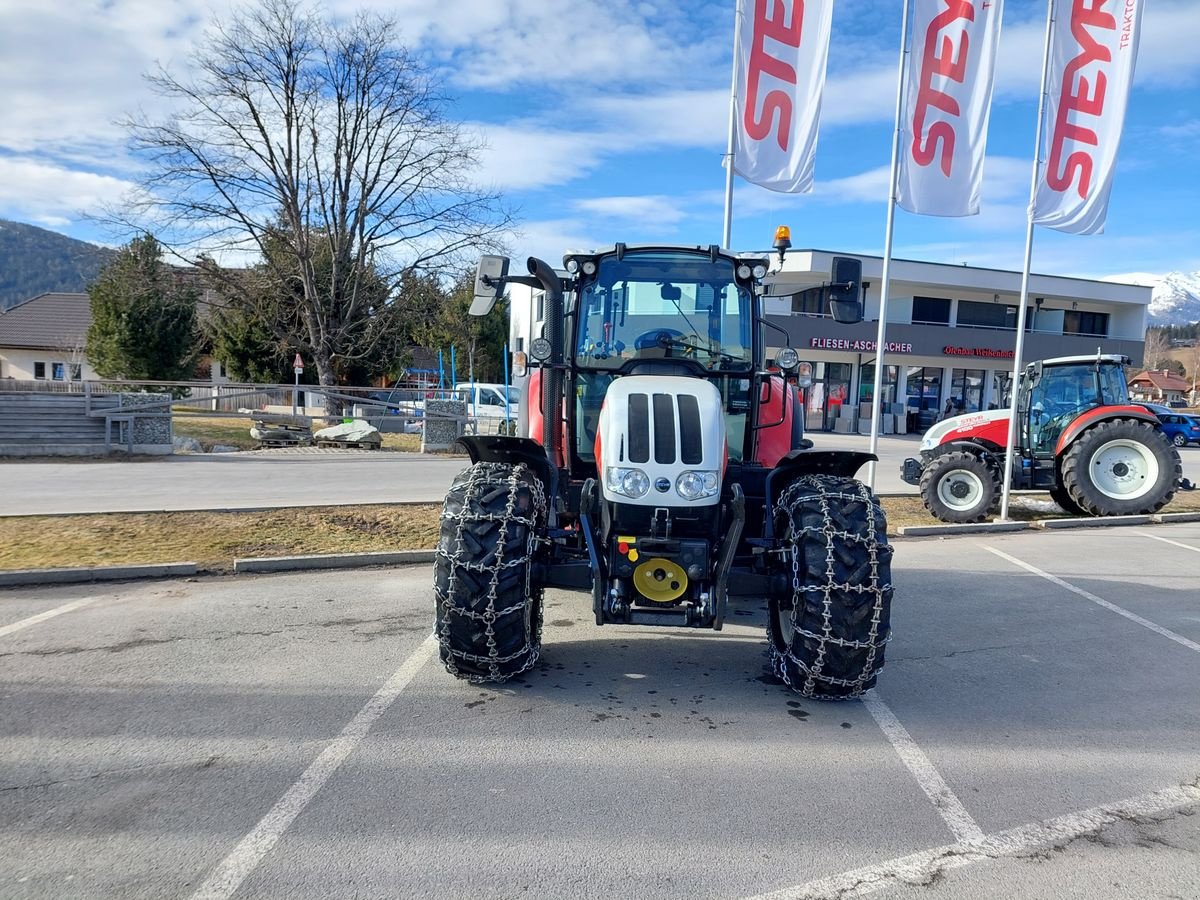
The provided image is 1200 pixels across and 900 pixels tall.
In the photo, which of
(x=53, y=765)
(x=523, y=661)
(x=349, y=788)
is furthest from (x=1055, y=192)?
(x=53, y=765)

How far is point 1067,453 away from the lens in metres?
11.3

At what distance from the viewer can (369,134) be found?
911 inches

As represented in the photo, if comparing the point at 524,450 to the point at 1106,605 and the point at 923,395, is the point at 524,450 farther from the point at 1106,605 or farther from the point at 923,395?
the point at 923,395

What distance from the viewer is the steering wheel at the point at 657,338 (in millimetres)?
5234

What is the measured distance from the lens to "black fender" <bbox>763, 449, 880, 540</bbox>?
484cm

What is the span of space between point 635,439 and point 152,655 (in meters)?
3.41

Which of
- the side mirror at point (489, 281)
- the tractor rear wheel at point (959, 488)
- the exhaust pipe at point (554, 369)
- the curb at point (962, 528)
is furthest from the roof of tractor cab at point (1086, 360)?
the side mirror at point (489, 281)

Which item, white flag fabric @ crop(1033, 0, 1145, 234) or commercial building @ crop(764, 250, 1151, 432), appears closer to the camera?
white flag fabric @ crop(1033, 0, 1145, 234)

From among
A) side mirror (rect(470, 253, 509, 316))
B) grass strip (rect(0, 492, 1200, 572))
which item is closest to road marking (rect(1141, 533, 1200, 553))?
grass strip (rect(0, 492, 1200, 572))

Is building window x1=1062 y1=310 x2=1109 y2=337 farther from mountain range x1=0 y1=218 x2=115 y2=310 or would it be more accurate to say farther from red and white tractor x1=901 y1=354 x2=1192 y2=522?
mountain range x1=0 y1=218 x2=115 y2=310

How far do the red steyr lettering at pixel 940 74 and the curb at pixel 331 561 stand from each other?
827cm

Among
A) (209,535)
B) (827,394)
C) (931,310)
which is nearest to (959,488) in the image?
(209,535)

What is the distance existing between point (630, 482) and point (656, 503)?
176mm

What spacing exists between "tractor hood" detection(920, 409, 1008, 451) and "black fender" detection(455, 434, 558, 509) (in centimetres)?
884
